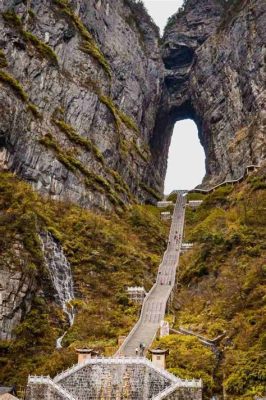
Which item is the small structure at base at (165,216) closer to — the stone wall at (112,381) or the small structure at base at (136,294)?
the small structure at base at (136,294)

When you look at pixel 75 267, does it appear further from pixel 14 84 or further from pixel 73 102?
pixel 73 102

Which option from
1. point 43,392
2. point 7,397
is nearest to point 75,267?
point 7,397

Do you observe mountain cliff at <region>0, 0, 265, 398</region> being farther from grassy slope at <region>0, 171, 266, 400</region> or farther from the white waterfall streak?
the white waterfall streak

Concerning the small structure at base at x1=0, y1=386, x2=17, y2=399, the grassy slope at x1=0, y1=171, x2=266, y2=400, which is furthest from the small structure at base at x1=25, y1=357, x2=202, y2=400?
the grassy slope at x1=0, y1=171, x2=266, y2=400

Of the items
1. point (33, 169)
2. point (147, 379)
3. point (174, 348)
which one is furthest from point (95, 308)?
point (33, 169)

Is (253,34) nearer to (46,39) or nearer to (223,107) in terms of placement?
(223,107)

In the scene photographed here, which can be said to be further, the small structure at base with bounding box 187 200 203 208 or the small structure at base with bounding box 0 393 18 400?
the small structure at base with bounding box 187 200 203 208
